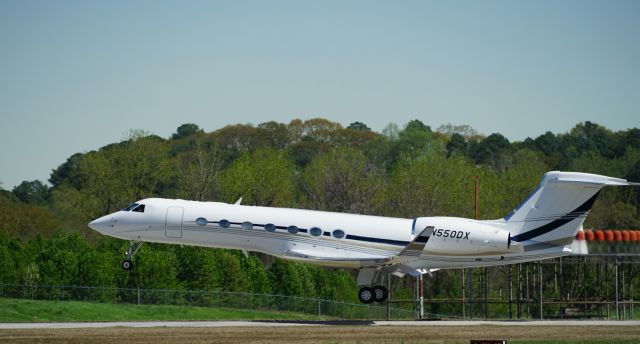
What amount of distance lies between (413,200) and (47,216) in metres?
33.1

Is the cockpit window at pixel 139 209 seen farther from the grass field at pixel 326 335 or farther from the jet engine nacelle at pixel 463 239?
the jet engine nacelle at pixel 463 239

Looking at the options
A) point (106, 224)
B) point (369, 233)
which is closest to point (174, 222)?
point (106, 224)

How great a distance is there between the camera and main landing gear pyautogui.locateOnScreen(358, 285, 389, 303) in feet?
158

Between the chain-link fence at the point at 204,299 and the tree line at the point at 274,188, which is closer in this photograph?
the chain-link fence at the point at 204,299

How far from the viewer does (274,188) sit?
312 ft

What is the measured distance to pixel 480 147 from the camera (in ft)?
Answer: 495

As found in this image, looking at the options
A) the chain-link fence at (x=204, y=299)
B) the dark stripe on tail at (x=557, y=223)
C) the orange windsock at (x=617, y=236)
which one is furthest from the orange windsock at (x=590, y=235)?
the chain-link fence at (x=204, y=299)

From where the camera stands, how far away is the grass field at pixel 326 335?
1487 inches

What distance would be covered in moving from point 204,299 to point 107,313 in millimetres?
7002

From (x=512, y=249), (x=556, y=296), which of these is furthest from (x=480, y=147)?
(x=512, y=249)

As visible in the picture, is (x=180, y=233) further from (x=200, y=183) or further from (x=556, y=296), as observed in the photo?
(x=200, y=183)

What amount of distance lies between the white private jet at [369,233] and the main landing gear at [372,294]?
4 centimetres

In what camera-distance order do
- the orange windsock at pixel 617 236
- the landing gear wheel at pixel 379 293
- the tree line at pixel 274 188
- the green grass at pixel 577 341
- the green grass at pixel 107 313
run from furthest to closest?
the tree line at pixel 274 188
the orange windsock at pixel 617 236
the green grass at pixel 107 313
the landing gear wheel at pixel 379 293
the green grass at pixel 577 341

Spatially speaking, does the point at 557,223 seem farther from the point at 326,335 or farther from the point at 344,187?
the point at 344,187
